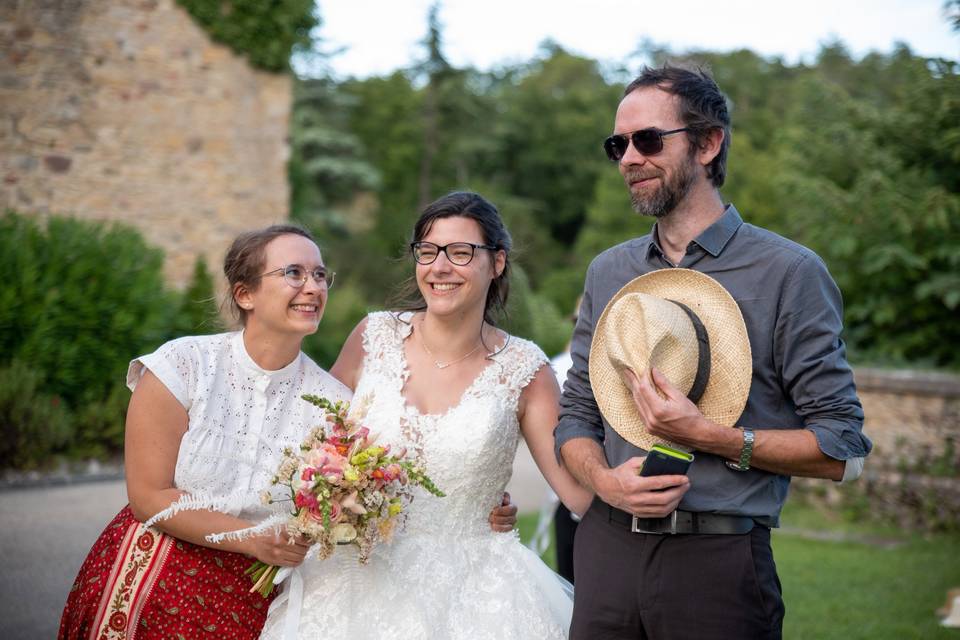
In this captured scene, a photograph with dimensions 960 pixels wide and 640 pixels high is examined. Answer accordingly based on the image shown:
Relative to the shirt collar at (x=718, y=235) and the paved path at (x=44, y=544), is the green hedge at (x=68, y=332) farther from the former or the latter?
the shirt collar at (x=718, y=235)

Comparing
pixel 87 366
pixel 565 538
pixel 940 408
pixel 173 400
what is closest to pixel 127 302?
pixel 87 366

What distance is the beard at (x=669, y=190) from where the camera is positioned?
116 inches

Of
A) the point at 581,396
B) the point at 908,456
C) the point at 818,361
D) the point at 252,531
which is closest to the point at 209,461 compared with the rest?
the point at 252,531

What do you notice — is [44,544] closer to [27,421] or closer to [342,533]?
[27,421]

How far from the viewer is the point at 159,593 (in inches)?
129

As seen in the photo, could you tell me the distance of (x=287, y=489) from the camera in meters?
3.39

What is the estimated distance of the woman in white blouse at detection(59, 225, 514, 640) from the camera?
10.7ft

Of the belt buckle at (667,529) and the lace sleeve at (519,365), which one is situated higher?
the lace sleeve at (519,365)

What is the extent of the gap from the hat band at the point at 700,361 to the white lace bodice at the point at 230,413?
1551 mm

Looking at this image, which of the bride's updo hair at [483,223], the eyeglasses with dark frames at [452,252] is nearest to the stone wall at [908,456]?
the bride's updo hair at [483,223]

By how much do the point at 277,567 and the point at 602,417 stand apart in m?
1.32

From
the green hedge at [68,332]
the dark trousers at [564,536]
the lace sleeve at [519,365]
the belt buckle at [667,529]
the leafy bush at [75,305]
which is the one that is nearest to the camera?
the belt buckle at [667,529]

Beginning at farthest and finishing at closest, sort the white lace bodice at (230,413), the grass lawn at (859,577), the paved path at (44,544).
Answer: the grass lawn at (859,577)
the paved path at (44,544)
the white lace bodice at (230,413)

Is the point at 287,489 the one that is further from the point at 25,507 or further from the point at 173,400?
the point at 25,507
